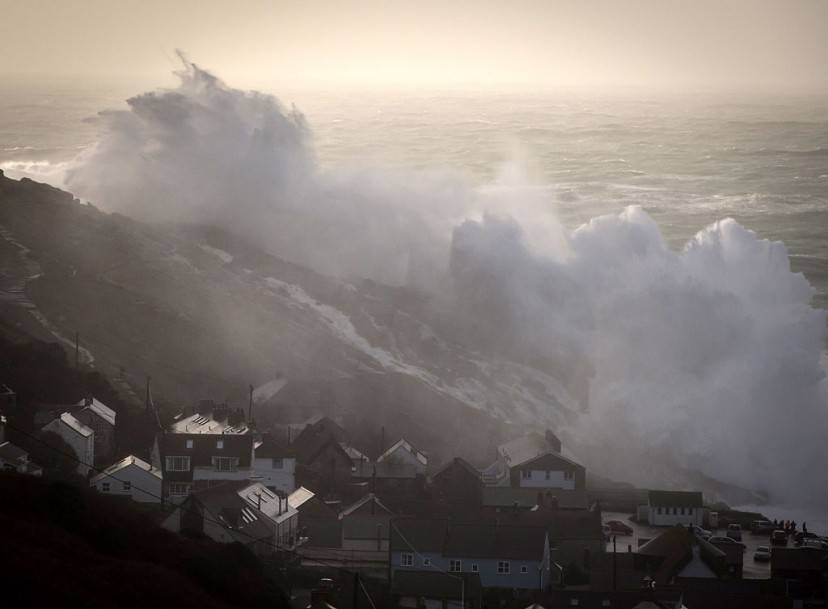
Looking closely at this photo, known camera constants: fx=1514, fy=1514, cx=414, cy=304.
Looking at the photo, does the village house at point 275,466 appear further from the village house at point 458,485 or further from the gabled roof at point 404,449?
the village house at point 458,485

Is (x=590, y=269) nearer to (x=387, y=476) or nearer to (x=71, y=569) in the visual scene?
(x=387, y=476)

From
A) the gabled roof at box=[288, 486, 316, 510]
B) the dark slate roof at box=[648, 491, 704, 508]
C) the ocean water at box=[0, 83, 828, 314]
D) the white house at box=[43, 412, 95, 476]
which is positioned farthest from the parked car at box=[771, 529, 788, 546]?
the ocean water at box=[0, 83, 828, 314]

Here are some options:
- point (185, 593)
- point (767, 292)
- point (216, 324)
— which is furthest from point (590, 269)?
point (185, 593)

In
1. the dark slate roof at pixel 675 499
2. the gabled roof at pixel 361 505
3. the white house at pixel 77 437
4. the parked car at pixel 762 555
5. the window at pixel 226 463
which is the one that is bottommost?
the parked car at pixel 762 555

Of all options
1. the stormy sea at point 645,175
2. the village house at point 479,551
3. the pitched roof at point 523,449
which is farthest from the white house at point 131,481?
the stormy sea at point 645,175

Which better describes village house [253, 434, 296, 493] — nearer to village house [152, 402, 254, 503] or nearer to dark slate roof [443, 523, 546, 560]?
village house [152, 402, 254, 503]

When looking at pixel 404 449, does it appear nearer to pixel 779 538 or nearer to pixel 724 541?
pixel 724 541

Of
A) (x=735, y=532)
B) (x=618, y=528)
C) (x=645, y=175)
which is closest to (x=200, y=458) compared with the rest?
(x=618, y=528)

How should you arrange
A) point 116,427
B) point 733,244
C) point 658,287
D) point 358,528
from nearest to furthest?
point 358,528 → point 116,427 → point 658,287 → point 733,244
